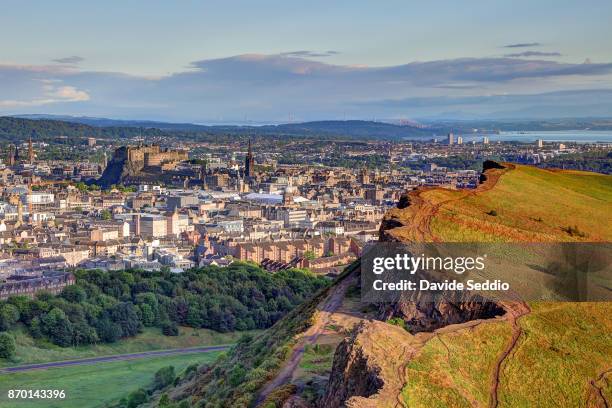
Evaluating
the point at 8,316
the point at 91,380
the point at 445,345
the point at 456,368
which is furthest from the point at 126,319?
the point at 456,368

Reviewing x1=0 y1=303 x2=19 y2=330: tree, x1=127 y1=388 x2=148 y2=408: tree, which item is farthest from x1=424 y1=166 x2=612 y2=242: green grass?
x1=0 y1=303 x2=19 y2=330: tree

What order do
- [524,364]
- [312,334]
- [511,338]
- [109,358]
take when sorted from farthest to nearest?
1. [109,358]
2. [312,334]
3. [511,338]
4. [524,364]

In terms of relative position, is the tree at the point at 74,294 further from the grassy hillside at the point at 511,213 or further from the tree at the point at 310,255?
the grassy hillside at the point at 511,213

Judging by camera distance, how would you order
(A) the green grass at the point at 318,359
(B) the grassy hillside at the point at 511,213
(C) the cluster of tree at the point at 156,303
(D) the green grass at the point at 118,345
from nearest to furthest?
(A) the green grass at the point at 318,359
(B) the grassy hillside at the point at 511,213
(D) the green grass at the point at 118,345
(C) the cluster of tree at the point at 156,303

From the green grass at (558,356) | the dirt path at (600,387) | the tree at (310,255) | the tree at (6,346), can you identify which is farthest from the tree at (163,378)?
the tree at (310,255)

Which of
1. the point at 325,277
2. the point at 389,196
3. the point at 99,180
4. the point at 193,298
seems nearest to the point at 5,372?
the point at 193,298

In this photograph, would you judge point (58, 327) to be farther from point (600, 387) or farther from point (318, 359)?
point (600, 387)

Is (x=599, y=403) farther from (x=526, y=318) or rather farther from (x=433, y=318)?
(x=433, y=318)
